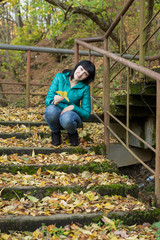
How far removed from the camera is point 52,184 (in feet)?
9.26

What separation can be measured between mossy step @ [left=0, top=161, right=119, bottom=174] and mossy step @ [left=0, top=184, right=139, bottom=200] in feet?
1.19

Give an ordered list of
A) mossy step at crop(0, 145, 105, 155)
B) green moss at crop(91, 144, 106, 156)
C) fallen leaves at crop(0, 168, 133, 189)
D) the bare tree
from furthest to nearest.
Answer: the bare tree
green moss at crop(91, 144, 106, 156)
mossy step at crop(0, 145, 105, 155)
fallen leaves at crop(0, 168, 133, 189)

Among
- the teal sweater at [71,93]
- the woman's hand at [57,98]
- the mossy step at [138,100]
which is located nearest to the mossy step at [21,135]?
the teal sweater at [71,93]

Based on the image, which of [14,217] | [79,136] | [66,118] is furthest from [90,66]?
[14,217]

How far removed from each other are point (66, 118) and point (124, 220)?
55.2 inches

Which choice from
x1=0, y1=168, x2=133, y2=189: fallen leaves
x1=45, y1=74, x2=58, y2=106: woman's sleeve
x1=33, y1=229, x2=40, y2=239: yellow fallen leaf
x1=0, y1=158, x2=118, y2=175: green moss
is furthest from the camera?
x1=45, y1=74, x2=58, y2=106: woman's sleeve

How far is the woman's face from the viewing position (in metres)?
3.51

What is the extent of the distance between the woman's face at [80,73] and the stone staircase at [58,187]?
→ 86cm

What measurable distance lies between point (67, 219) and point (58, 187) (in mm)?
430

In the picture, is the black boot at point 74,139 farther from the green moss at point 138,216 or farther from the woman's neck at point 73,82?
the green moss at point 138,216

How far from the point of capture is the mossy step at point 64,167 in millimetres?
3004

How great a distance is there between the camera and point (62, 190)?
2738mm

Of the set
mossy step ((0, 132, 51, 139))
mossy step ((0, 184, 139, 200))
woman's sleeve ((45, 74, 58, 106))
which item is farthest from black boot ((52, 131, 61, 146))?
mossy step ((0, 184, 139, 200))

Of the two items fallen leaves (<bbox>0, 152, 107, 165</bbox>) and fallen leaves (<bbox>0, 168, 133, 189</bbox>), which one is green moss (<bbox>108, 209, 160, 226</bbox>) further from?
→ fallen leaves (<bbox>0, 152, 107, 165</bbox>)
